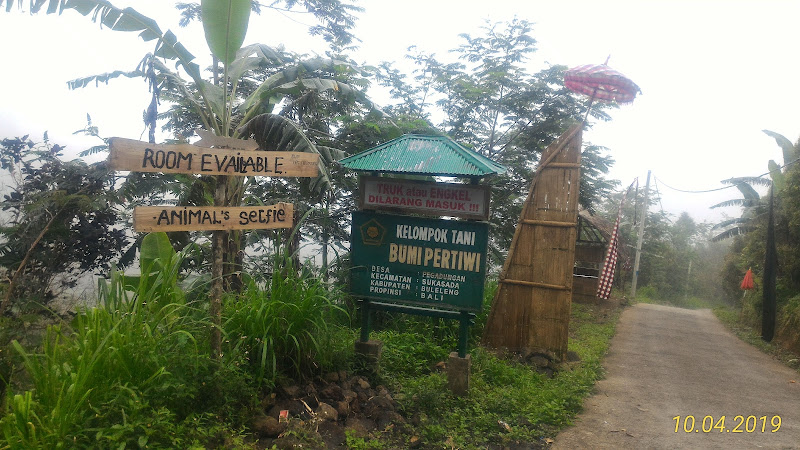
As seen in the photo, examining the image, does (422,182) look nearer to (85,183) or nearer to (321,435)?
(321,435)

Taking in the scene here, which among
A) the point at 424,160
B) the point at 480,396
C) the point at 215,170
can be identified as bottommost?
the point at 480,396

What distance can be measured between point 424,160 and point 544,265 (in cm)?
316

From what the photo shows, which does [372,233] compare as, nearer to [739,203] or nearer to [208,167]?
[208,167]

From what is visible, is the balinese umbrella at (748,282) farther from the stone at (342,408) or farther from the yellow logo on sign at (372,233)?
the stone at (342,408)

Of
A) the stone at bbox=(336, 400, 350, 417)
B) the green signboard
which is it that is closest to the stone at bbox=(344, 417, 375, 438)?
the stone at bbox=(336, 400, 350, 417)

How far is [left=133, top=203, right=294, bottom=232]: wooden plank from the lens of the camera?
11.3 feet

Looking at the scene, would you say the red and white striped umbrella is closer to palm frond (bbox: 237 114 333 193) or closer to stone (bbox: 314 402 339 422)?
palm frond (bbox: 237 114 333 193)

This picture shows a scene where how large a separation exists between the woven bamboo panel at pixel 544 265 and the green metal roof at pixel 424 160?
2.58 metres

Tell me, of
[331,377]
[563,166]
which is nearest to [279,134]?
[331,377]

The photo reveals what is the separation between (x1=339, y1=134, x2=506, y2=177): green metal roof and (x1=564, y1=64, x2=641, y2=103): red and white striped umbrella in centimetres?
412

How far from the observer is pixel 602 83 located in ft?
28.2

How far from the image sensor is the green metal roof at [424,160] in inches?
206

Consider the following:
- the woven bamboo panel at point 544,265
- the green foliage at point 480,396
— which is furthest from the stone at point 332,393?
the woven bamboo panel at point 544,265

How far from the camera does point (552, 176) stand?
7.80 metres
